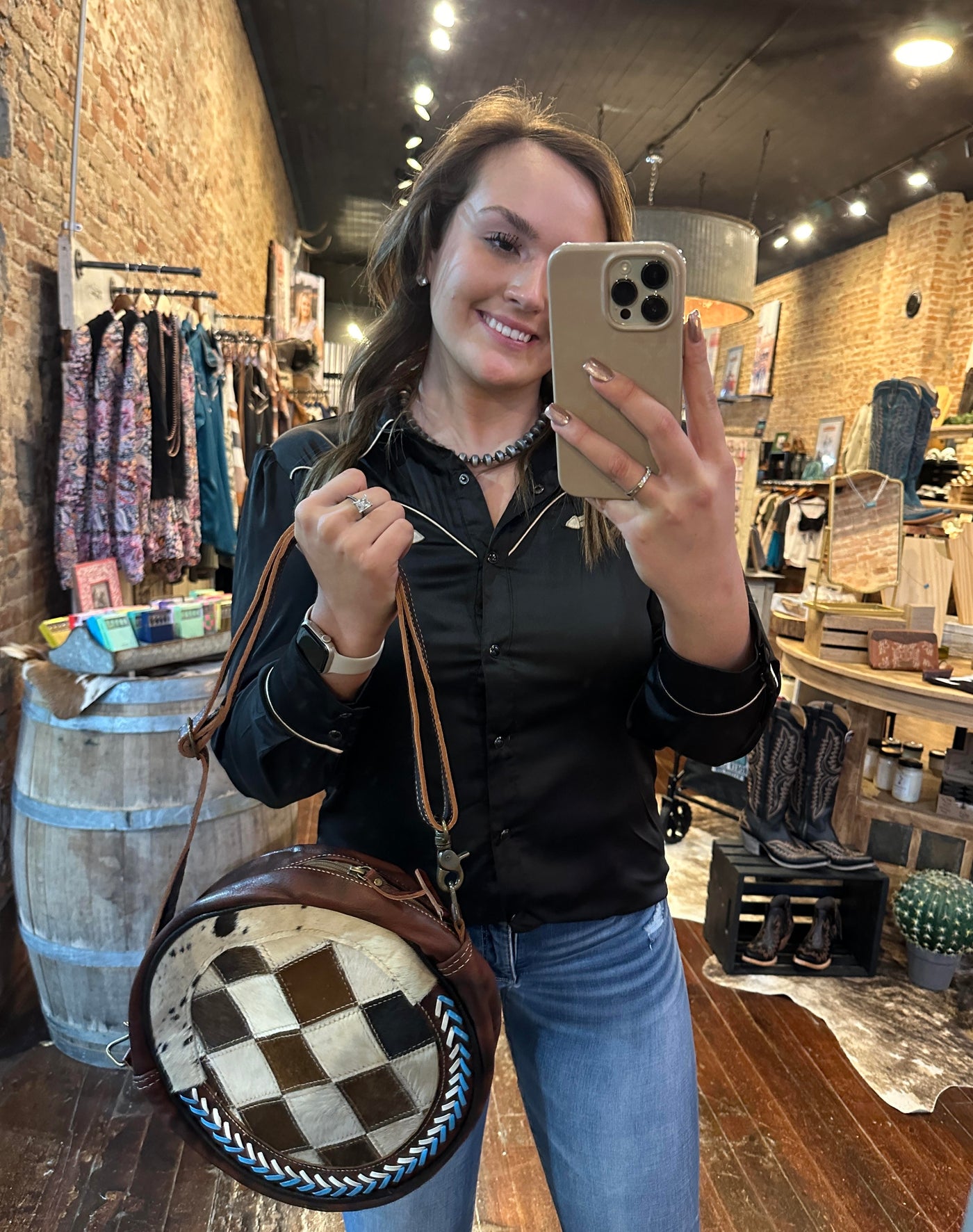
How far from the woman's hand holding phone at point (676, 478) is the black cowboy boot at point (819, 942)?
7.32 ft

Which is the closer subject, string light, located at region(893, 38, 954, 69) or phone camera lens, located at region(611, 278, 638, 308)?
phone camera lens, located at region(611, 278, 638, 308)

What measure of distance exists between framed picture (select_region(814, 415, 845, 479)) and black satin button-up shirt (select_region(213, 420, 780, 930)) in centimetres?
848

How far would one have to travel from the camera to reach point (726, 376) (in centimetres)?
1198

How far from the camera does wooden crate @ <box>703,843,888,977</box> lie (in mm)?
2535

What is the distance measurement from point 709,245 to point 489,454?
219cm

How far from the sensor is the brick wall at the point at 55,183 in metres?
2.10

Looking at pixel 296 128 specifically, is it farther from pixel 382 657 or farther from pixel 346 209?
pixel 382 657

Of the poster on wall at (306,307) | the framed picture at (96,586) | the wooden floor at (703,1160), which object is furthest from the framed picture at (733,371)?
the wooden floor at (703,1160)

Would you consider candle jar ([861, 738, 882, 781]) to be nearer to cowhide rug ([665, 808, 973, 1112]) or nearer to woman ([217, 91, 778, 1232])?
cowhide rug ([665, 808, 973, 1112])

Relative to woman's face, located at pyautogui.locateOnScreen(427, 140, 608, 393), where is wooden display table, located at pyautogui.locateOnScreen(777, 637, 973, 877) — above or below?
below

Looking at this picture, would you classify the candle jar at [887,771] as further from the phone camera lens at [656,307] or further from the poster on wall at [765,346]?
the poster on wall at [765,346]

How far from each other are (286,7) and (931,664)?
16.6 feet

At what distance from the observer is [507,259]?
928 mm

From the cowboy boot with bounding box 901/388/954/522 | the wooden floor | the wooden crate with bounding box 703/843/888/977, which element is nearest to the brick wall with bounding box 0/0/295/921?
the wooden floor
